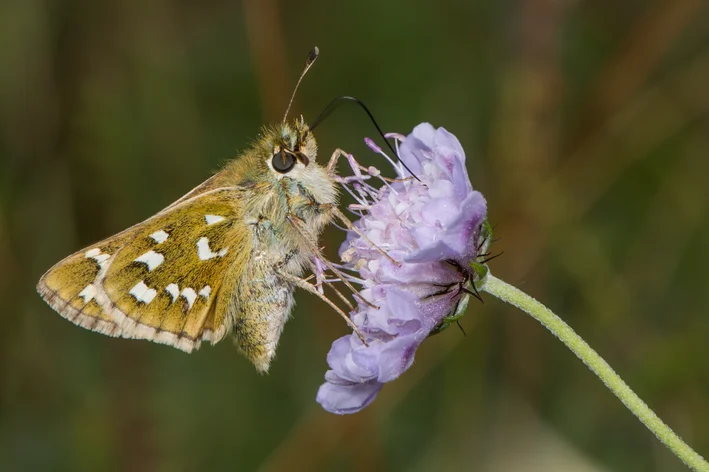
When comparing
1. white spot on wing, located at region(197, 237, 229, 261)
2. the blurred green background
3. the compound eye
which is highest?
the compound eye

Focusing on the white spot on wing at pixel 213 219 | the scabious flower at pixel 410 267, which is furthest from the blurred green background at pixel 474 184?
the scabious flower at pixel 410 267

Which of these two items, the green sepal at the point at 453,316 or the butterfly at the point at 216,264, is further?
the butterfly at the point at 216,264

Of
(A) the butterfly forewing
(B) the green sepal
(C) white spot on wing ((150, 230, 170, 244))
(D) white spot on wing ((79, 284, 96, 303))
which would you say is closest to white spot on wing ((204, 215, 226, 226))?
(A) the butterfly forewing

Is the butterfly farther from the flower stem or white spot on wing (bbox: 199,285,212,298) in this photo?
the flower stem

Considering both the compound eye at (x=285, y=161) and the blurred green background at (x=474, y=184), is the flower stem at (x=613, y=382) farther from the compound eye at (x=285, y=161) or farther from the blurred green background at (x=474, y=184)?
the blurred green background at (x=474, y=184)

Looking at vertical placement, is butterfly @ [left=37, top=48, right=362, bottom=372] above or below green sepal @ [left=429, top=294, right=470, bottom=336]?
below

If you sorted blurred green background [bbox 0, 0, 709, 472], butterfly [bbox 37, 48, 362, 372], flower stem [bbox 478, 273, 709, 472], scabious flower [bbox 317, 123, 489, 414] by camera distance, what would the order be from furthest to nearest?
blurred green background [bbox 0, 0, 709, 472] < butterfly [bbox 37, 48, 362, 372] < scabious flower [bbox 317, 123, 489, 414] < flower stem [bbox 478, 273, 709, 472]
